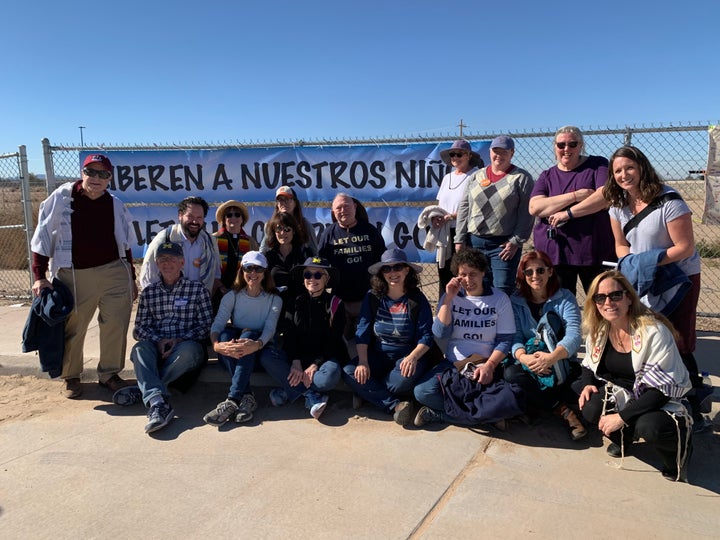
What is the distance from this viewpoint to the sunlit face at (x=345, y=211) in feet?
14.9

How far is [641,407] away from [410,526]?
4.74ft

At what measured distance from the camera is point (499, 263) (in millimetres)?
4211

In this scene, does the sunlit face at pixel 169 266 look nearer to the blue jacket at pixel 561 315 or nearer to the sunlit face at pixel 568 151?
the blue jacket at pixel 561 315

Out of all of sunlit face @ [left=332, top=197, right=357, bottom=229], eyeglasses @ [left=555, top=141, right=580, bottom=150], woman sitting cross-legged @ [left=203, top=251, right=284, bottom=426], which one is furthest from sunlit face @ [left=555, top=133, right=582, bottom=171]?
woman sitting cross-legged @ [left=203, top=251, right=284, bottom=426]

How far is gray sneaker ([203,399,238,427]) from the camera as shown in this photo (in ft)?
12.5

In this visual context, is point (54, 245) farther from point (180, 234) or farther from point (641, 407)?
point (641, 407)

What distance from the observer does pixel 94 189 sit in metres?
4.25

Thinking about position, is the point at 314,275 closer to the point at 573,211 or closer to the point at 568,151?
the point at 573,211

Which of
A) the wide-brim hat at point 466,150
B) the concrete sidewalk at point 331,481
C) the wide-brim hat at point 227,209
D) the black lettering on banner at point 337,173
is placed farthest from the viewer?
the black lettering on banner at point 337,173

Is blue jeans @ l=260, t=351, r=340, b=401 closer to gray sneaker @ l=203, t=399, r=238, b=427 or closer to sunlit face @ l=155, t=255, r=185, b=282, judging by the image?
gray sneaker @ l=203, t=399, r=238, b=427

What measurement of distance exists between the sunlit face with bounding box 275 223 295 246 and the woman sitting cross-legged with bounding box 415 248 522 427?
1.54m

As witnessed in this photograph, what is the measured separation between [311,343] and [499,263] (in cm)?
158

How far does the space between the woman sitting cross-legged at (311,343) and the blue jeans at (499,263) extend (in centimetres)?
122

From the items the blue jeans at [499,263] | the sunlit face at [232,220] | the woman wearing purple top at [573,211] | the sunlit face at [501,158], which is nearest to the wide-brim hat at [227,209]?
the sunlit face at [232,220]
